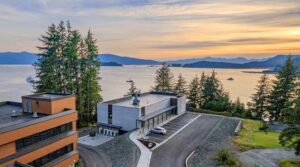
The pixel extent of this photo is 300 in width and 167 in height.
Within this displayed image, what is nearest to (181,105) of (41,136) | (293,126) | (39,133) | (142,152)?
(142,152)

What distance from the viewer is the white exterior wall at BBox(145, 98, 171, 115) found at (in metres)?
42.7

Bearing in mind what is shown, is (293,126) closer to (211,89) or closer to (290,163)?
(290,163)

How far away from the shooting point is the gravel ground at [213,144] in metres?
28.3

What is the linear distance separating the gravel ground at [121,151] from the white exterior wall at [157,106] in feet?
24.2

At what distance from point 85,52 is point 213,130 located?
94.6 feet

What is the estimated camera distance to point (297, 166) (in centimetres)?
2747

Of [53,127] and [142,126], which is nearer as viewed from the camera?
[53,127]

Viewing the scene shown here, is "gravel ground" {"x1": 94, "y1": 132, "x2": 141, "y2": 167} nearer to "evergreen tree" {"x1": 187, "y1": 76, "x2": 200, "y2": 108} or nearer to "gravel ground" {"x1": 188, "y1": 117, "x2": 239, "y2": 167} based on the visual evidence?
"gravel ground" {"x1": 188, "y1": 117, "x2": 239, "y2": 167}

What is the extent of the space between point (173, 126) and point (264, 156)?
16541mm

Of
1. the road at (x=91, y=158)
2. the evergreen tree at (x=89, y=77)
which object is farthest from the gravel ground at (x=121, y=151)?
the evergreen tree at (x=89, y=77)

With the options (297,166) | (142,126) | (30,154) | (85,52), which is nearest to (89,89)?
(85,52)

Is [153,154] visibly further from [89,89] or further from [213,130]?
[89,89]

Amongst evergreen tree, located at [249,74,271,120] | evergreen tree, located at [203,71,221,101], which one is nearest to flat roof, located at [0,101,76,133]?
evergreen tree, located at [203,71,221,101]

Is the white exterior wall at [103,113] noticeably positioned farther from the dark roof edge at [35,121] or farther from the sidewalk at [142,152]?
the dark roof edge at [35,121]
